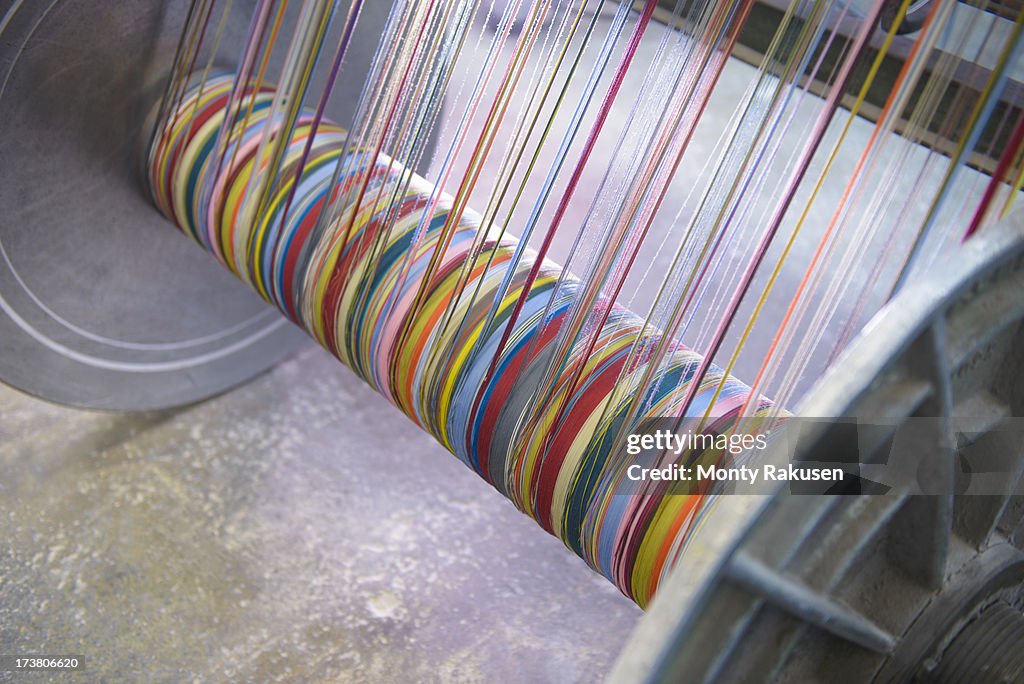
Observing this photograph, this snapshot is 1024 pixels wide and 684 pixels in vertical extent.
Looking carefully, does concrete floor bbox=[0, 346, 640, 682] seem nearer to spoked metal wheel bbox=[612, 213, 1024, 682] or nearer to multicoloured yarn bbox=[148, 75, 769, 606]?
multicoloured yarn bbox=[148, 75, 769, 606]

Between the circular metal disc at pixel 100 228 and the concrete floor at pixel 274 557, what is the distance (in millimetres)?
127

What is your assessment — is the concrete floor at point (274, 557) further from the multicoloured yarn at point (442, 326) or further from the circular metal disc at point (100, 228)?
the multicoloured yarn at point (442, 326)

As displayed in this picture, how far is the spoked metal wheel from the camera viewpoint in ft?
1.91

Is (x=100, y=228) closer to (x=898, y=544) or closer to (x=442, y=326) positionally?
(x=442, y=326)

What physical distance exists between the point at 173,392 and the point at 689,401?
112 cm

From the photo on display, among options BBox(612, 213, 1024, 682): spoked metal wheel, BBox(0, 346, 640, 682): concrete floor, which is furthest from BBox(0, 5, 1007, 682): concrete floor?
BBox(612, 213, 1024, 682): spoked metal wheel

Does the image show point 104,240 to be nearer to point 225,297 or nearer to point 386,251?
point 225,297

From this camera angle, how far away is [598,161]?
2814mm

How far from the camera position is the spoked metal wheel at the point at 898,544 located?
583mm

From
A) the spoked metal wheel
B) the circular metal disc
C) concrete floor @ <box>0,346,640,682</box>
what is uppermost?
the spoked metal wheel

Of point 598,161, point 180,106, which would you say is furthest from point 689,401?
point 598,161

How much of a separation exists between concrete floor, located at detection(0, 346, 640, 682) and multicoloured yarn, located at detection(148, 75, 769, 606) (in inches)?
17.3

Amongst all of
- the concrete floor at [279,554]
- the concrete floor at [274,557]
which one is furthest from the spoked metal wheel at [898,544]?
the concrete floor at [274,557]

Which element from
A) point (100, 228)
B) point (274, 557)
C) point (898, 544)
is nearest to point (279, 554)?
point (274, 557)
